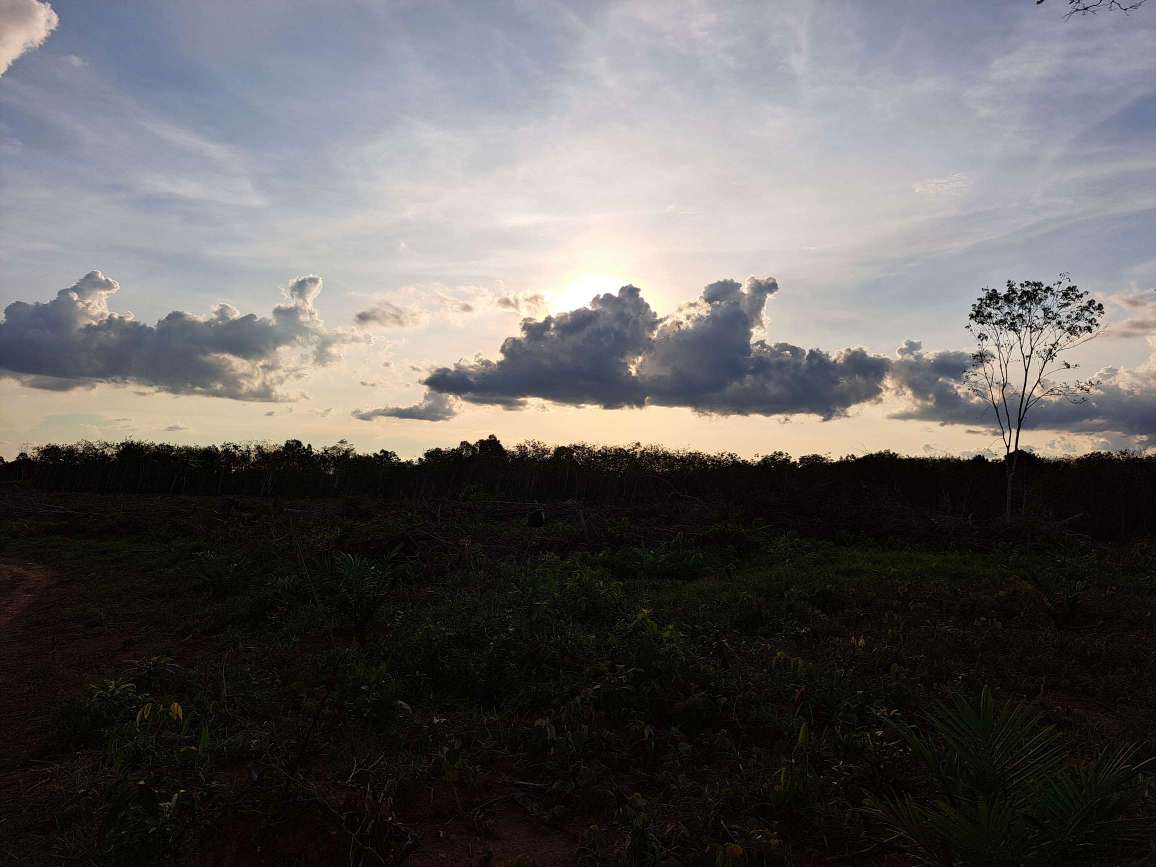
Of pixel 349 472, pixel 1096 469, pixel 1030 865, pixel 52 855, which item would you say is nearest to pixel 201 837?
pixel 52 855

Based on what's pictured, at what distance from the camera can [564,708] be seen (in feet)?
16.6

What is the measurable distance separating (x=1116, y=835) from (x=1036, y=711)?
13.2 feet

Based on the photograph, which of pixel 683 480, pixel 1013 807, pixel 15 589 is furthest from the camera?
pixel 683 480

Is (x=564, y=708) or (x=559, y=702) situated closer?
(x=564, y=708)

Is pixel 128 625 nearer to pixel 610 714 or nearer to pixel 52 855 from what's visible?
pixel 52 855

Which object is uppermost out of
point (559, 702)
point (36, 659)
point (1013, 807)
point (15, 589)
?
point (1013, 807)

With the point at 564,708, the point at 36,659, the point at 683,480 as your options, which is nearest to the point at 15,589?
the point at 36,659

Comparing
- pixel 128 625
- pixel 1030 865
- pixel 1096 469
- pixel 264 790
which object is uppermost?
pixel 1096 469

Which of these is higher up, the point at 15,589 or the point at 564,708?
the point at 564,708

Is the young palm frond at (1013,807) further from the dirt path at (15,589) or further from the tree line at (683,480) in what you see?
the tree line at (683,480)

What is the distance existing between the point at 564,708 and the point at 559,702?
0.32m

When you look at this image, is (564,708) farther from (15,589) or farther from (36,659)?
(15,589)

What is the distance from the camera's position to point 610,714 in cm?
518

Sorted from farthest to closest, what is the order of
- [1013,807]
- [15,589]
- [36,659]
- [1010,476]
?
[1010,476] < [15,589] < [36,659] < [1013,807]
